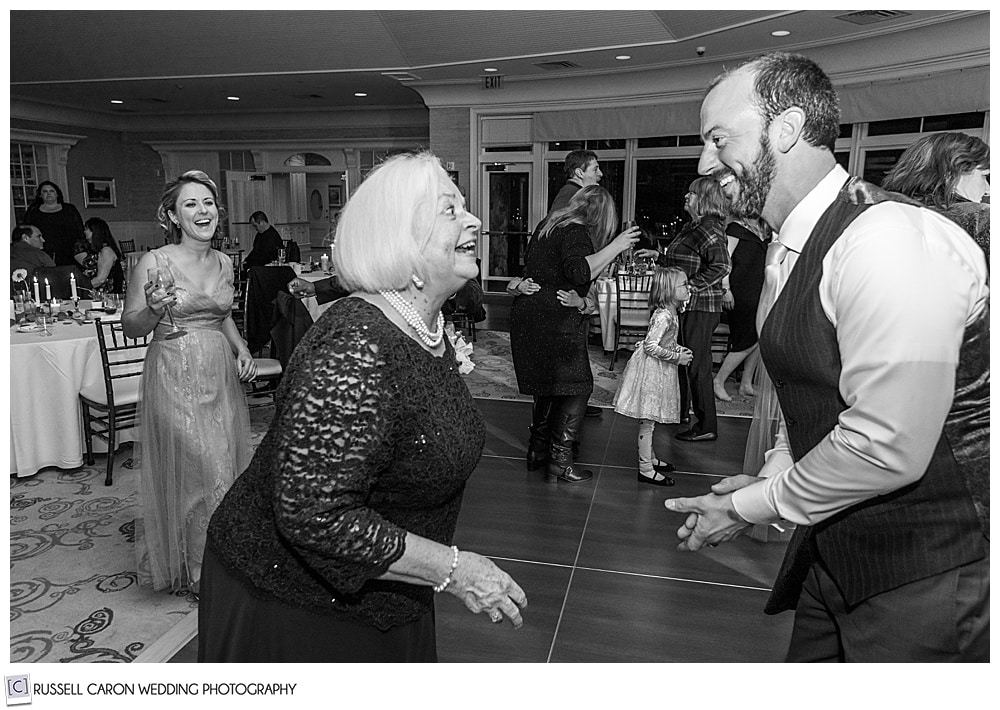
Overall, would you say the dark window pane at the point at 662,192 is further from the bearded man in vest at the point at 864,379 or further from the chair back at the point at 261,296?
the bearded man in vest at the point at 864,379

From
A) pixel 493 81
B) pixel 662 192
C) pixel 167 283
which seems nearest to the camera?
pixel 167 283

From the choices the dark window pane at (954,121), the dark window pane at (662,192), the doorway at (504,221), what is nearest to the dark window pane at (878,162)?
the dark window pane at (954,121)

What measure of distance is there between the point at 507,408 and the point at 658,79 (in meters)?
5.11

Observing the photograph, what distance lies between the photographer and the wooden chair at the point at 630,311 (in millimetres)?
6980

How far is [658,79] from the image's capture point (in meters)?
8.83

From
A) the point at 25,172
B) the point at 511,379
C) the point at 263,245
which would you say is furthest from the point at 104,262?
the point at 25,172

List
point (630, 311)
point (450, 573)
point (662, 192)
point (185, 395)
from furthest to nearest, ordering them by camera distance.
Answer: point (662, 192) → point (630, 311) → point (185, 395) → point (450, 573)

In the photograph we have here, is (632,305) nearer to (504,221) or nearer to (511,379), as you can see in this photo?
(511,379)

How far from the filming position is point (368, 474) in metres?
1.23

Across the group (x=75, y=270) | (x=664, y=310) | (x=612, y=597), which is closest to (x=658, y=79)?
(x=664, y=310)

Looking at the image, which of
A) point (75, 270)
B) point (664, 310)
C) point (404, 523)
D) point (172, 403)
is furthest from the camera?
point (75, 270)

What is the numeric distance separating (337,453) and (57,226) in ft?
27.3
